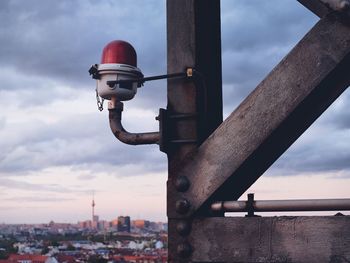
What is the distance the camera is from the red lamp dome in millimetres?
2945

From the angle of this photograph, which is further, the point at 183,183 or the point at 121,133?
the point at 121,133

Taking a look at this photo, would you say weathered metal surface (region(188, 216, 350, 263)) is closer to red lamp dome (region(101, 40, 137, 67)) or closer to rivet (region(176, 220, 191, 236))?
rivet (region(176, 220, 191, 236))

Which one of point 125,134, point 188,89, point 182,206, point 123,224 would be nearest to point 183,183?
point 182,206

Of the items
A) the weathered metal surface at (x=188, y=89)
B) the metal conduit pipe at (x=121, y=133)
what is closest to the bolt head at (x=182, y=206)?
the weathered metal surface at (x=188, y=89)

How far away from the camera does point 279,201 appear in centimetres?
229

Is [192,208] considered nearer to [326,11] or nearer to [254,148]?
[254,148]

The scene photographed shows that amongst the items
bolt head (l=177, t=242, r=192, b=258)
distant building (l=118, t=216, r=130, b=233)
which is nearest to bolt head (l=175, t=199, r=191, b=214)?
bolt head (l=177, t=242, r=192, b=258)

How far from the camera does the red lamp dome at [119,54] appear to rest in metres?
2.95

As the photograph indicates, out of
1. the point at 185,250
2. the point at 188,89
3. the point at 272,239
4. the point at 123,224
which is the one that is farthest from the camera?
the point at 123,224

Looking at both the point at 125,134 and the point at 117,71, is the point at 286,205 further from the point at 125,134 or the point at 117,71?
the point at 117,71

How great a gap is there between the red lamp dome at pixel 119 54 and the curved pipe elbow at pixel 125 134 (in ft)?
0.77

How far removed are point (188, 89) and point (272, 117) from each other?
442 mm

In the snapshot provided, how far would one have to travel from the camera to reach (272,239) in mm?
2246

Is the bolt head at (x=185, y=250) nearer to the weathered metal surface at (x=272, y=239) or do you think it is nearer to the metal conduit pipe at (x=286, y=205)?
the weathered metal surface at (x=272, y=239)
